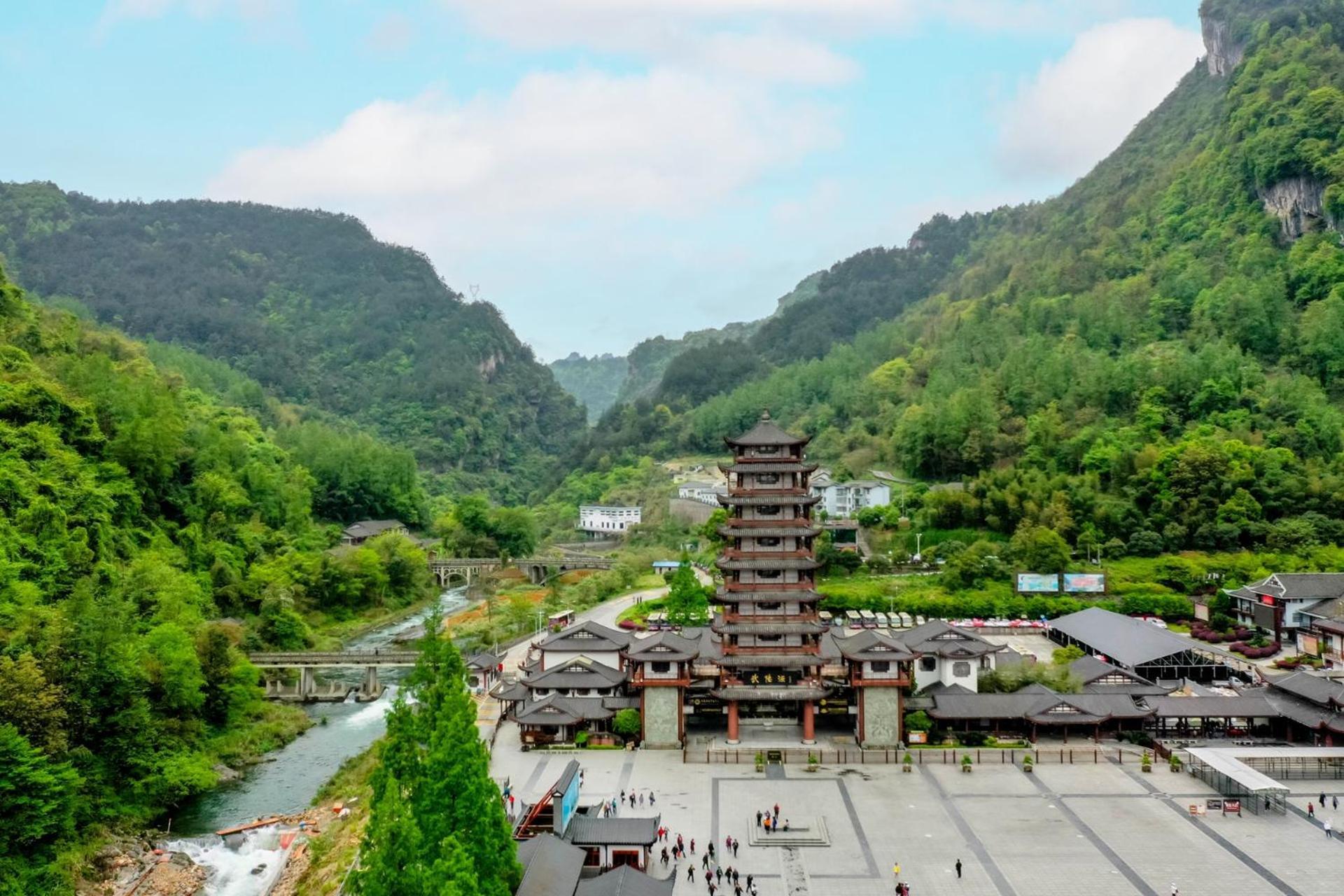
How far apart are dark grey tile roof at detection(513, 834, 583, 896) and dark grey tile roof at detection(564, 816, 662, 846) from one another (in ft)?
2.77

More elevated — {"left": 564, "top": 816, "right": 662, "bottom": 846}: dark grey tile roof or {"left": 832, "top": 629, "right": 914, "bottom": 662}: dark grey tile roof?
{"left": 832, "top": 629, "right": 914, "bottom": 662}: dark grey tile roof

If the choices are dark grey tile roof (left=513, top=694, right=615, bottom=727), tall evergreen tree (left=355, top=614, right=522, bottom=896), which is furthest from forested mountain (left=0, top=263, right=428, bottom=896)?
tall evergreen tree (left=355, top=614, right=522, bottom=896)

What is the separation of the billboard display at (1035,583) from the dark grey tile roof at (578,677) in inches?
1223

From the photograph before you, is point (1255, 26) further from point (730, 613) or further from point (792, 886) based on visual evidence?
point (792, 886)

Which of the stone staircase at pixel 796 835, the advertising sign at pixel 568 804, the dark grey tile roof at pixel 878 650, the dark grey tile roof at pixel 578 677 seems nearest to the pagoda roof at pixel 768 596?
the dark grey tile roof at pixel 878 650

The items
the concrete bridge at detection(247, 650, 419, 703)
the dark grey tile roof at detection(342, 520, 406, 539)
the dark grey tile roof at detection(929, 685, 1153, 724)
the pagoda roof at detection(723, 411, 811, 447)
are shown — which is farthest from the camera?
the dark grey tile roof at detection(342, 520, 406, 539)

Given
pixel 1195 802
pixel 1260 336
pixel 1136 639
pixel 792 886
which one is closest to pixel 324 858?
pixel 792 886

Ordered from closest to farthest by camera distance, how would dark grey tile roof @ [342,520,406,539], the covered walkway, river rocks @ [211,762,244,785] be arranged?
the covered walkway → river rocks @ [211,762,244,785] → dark grey tile roof @ [342,520,406,539]

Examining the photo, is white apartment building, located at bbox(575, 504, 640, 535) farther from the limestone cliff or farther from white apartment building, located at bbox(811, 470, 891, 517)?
the limestone cliff

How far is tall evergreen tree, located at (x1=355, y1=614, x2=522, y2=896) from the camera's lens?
844 inches

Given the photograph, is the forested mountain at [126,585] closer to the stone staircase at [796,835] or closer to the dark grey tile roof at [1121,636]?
the stone staircase at [796,835]

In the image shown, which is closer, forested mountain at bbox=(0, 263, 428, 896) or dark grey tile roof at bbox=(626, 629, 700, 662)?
forested mountain at bbox=(0, 263, 428, 896)

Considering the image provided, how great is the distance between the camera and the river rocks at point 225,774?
1626 inches

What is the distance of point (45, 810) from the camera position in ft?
99.6
